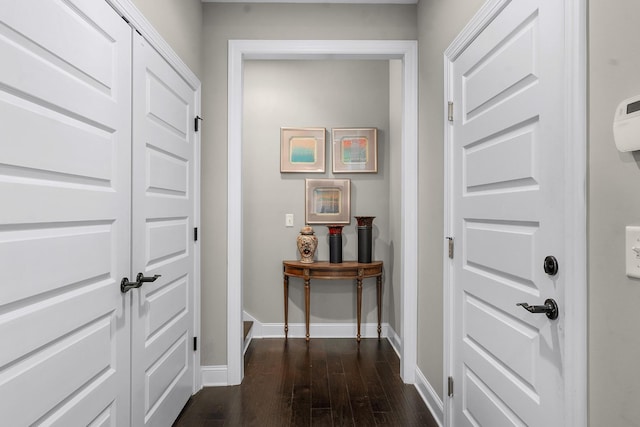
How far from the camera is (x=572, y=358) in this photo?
3.44 ft

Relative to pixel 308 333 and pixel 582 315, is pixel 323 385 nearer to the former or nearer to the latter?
pixel 308 333

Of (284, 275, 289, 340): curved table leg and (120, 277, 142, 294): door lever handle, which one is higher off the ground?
(120, 277, 142, 294): door lever handle

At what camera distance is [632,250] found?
871 millimetres

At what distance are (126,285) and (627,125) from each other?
170 centimetres

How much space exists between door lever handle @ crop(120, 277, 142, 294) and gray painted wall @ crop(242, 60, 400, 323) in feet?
6.69

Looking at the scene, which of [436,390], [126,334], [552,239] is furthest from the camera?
[436,390]

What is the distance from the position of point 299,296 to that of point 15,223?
9.26ft

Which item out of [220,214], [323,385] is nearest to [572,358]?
[323,385]

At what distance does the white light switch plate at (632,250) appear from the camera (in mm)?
855

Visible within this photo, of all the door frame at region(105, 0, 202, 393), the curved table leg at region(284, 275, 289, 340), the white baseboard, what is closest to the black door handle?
the door frame at region(105, 0, 202, 393)

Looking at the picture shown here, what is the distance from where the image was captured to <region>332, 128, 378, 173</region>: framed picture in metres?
3.60

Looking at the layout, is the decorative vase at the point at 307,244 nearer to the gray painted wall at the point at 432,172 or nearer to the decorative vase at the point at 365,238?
the decorative vase at the point at 365,238

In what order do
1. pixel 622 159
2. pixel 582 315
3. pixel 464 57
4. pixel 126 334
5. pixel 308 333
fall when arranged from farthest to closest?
pixel 308 333 < pixel 464 57 < pixel 126 334 < pixel 582 315 < pixel 622 159

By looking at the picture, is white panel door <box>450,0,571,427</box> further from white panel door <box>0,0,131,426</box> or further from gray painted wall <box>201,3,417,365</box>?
white panel door <box>0,0,131,426</box>
